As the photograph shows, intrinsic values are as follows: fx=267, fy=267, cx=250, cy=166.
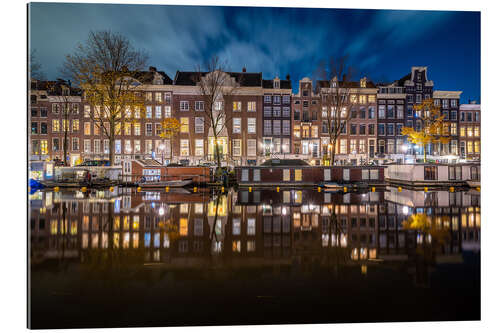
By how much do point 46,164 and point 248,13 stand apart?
21612mm

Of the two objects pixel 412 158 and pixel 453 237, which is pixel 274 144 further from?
pixel 453 237

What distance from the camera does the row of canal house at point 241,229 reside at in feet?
21.1

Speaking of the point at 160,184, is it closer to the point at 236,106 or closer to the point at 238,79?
the point at 236,106

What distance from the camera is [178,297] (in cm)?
437

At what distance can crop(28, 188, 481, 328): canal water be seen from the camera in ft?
13.4

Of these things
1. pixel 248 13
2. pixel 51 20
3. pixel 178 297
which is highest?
pixel 248 13

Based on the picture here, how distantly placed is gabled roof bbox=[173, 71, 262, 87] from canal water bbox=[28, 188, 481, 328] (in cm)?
3019

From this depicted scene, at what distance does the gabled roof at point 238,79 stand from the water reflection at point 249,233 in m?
27.4

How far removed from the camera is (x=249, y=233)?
795 centimetres

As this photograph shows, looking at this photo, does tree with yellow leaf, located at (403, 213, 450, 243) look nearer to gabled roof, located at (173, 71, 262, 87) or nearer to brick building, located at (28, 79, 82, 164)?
gabled roof, located at (173, 71, 262, 87)

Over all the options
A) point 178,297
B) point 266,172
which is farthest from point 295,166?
point 178,297

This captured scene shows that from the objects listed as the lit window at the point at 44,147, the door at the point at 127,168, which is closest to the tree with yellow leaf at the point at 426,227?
the door at the point at 127,168

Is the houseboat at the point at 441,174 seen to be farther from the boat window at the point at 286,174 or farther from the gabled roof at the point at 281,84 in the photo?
the gabled roof at the point at 281,84

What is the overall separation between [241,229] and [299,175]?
14732 mm
